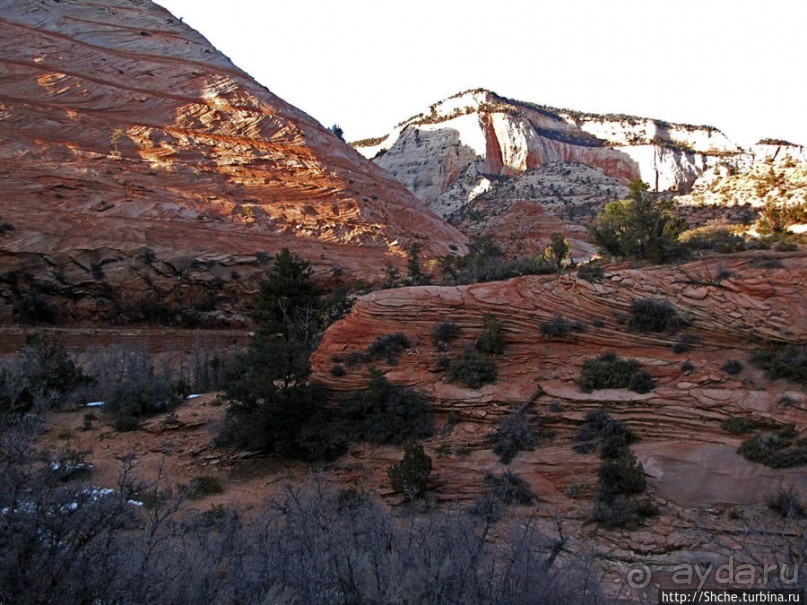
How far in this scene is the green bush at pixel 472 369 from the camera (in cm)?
1416

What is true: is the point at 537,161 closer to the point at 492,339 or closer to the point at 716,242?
the point at 716,242

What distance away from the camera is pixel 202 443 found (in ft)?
49.4

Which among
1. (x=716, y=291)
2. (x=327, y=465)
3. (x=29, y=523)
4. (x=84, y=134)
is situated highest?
(x=84, y=134)

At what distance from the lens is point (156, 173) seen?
33.0m

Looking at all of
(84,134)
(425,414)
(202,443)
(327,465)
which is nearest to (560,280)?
(425,414)

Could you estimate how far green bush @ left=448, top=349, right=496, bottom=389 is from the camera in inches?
558

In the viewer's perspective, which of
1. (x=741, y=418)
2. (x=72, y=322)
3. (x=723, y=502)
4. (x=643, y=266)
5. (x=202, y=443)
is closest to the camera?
(x=723, y=502)

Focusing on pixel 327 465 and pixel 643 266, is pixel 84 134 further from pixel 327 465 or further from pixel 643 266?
pixel 643 266

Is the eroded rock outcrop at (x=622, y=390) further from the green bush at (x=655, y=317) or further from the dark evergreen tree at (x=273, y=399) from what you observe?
the dark evergreen tree at (x=273, y=399)

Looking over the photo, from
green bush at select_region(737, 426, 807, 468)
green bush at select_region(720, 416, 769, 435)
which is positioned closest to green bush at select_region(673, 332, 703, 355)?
green bush at select_region(720, 416, 769, 435)

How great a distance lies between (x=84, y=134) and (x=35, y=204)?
21.5ft

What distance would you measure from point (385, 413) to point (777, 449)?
328 inches

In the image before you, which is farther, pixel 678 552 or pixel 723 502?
pixel 723 502

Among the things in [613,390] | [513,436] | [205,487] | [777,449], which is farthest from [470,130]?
[777,449]
